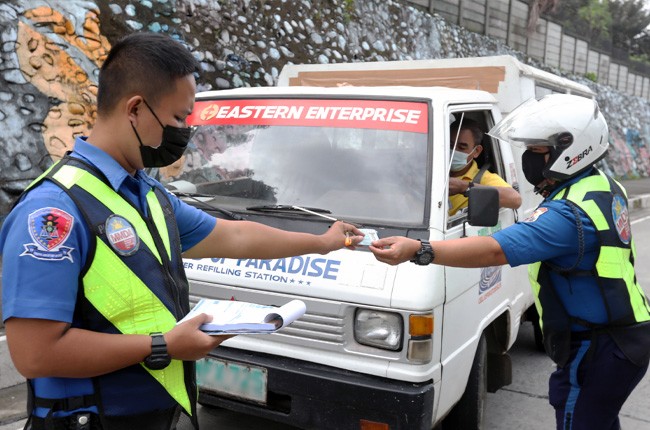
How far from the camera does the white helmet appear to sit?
2740 mm

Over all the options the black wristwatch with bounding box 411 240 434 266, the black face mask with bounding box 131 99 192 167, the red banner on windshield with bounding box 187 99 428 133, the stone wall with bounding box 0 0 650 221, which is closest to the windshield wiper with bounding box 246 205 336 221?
the red banner on windshield with bounding box 187 99 428 133

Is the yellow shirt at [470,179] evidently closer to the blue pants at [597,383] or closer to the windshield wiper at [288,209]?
the windshield wiper at [288,209]

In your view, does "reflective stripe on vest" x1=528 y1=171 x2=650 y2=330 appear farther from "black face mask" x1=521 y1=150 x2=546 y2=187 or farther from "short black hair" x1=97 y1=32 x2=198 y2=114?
"short black hair" x1=97 y1=32 x2=198 y2=114

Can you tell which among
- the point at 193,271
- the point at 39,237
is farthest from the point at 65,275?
the point at 193,271

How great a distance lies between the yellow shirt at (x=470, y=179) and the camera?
4.00 metres

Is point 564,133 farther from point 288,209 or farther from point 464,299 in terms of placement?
point 288,209

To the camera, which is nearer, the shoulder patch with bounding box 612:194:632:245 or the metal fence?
the shoulder patch with bounding box 612:194:632:245

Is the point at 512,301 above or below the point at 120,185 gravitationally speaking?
below

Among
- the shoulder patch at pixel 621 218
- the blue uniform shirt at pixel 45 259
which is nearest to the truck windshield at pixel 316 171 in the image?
the shoulder patch at pixel 621 218

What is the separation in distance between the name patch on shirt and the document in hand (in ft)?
0.77

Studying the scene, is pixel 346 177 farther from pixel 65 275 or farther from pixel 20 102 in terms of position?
pixel 20 102

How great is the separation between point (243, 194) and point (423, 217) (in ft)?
3.53

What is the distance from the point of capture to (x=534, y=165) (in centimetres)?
288

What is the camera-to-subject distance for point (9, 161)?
773cm
